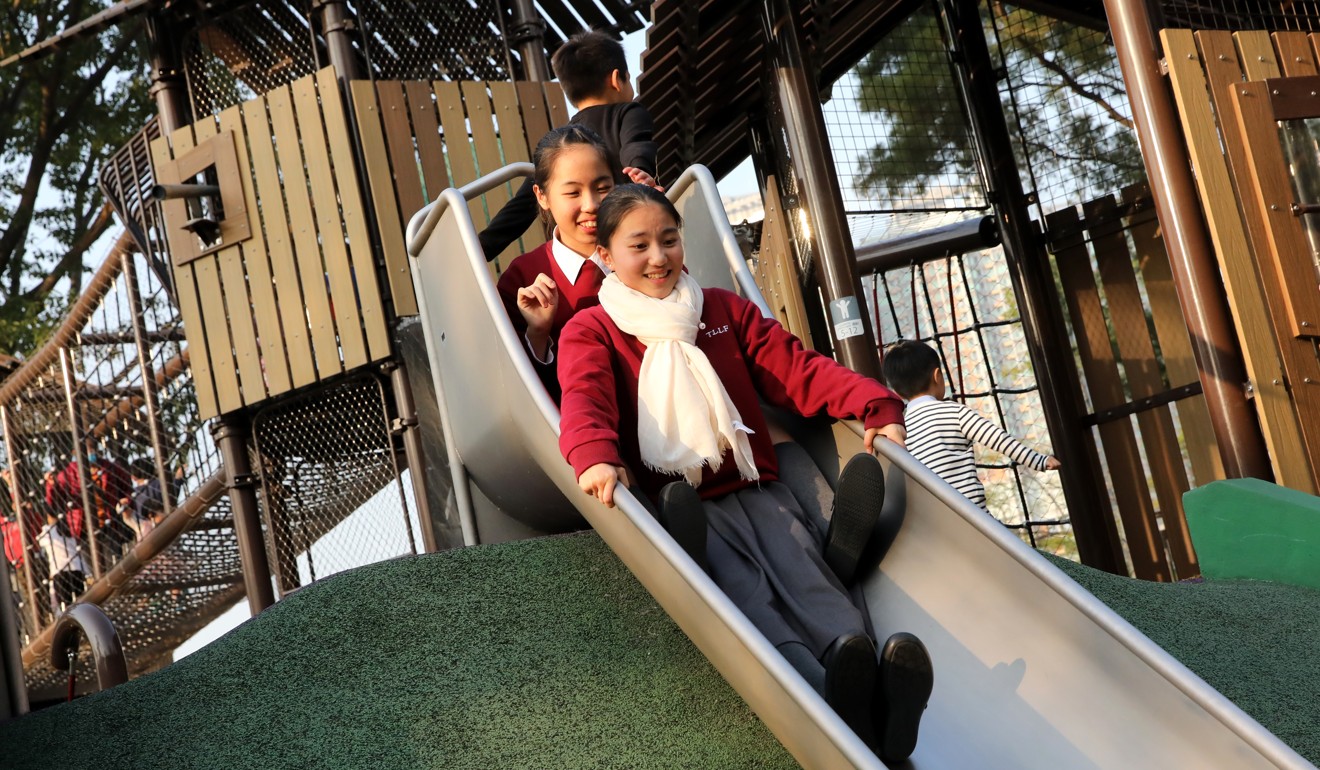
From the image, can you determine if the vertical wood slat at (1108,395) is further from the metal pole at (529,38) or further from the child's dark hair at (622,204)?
the child's dark hair at (622,204)

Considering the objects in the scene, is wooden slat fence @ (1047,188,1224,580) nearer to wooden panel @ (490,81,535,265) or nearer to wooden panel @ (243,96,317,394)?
wooden panel @ (490,81,535,265)

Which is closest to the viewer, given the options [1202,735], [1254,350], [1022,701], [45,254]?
[1202,735]

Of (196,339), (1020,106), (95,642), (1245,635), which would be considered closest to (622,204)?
(95,642)

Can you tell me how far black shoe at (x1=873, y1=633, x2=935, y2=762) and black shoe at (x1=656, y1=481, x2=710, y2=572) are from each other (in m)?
0.55

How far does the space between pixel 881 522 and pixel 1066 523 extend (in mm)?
4685

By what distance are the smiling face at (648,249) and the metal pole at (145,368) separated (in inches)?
213

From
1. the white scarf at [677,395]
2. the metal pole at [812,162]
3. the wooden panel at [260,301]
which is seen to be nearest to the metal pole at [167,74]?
the wooden panel at [260,301]

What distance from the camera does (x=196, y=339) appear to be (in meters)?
7.72

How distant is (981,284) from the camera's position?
25.8 ft

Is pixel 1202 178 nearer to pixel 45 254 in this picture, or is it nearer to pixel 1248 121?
pixel 1248 121

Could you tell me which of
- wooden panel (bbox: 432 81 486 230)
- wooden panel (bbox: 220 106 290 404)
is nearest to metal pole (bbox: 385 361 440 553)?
wooden panel (bbox: 220 106 290 404)

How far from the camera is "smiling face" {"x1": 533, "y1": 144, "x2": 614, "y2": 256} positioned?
3953mm

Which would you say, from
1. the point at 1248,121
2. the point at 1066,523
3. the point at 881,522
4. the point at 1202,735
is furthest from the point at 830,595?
the point at 1066,523

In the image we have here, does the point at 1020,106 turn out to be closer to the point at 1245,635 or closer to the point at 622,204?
the point at 1245,635
